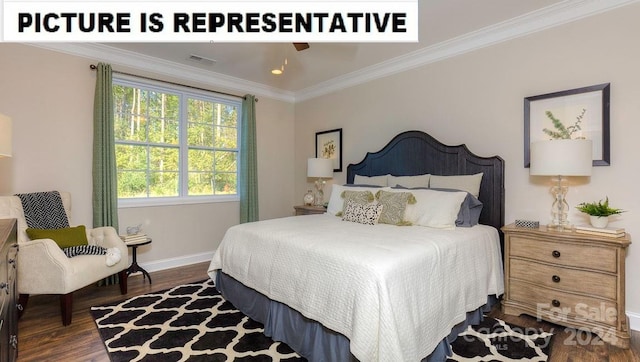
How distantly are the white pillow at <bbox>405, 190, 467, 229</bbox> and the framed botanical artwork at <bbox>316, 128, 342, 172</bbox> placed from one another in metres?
1.87

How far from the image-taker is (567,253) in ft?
7.48

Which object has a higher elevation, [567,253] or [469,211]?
[469,211]

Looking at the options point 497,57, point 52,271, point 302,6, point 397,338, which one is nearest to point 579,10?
point 497,57

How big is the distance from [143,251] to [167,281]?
62cm

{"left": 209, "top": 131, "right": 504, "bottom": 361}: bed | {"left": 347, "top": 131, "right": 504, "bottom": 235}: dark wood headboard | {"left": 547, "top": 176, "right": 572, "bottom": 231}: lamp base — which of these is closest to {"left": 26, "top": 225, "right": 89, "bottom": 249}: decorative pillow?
{"left": 209, "top": 131, "right": 504, "bottom": 361}: bed

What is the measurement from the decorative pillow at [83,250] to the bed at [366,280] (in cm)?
99

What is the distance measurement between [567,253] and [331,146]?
3.08 m

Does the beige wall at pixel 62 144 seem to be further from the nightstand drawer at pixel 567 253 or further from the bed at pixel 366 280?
the nightstand drawer at pixel 567 253

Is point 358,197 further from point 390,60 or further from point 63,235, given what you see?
point 63,235

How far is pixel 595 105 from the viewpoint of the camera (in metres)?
2.49

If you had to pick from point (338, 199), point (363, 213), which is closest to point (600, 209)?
point (363, 213)

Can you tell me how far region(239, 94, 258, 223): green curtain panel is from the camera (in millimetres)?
4598

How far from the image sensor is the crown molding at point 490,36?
8.27ft

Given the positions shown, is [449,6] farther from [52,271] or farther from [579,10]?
[52,271]
